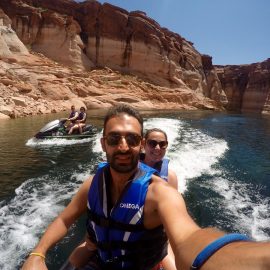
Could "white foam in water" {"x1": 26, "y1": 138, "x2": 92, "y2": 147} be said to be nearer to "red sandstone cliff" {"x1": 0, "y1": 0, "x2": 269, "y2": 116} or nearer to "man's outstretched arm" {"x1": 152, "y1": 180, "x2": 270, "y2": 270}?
"man's outstretched arm" {"x1": 152, "y1": 180, "x2": 270, "y2": 270}

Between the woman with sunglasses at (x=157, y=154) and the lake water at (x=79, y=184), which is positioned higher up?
the woman with sunglasses at (x=157, y=154)

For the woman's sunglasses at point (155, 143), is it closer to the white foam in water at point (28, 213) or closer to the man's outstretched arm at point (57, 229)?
the man's outstretched arm at point (57, 229)

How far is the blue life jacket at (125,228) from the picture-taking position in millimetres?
2508

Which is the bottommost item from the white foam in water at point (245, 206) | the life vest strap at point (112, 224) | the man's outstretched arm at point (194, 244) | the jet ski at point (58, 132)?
the jet ski at point (58, 132)

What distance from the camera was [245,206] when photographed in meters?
7.38

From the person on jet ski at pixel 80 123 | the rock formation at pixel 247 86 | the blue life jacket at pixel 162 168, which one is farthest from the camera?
the rock formation at pixel 247 86

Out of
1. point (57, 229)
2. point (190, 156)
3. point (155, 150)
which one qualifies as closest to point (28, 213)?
point (155, 150)

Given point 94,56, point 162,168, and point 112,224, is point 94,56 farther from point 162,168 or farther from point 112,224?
point 112,224

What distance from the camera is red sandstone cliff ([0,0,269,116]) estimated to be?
133 ft

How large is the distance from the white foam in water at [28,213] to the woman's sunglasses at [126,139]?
10.6 feet

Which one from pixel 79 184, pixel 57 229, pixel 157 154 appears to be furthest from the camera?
pixel 79 184

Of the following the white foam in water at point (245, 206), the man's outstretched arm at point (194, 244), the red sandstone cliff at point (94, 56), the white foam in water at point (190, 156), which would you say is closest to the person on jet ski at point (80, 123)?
the white foam in water at point (190, 156)

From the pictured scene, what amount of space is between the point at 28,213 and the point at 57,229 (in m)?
4.16

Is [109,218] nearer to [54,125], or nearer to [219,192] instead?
[219,192]
